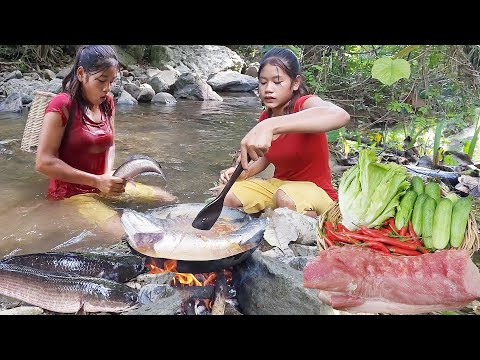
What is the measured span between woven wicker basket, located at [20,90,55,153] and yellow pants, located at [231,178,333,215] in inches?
39.2

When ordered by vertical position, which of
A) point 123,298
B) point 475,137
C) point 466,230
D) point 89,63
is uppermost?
point 89,63

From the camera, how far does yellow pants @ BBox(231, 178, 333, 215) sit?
196 centimetres

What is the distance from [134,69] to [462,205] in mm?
1655

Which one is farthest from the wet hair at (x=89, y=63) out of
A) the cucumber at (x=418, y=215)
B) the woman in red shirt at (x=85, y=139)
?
the cucumber at (x=418, y=215)

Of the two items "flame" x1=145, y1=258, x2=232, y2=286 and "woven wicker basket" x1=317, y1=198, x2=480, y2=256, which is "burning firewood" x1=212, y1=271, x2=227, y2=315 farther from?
"woven wicker basket" x1=317, y1=198, x2=480, y2=256

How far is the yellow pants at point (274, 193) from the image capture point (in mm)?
1956

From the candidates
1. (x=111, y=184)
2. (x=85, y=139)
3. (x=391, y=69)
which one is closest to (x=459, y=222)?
(x=391, y=69)

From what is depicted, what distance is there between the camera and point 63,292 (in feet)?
4.98

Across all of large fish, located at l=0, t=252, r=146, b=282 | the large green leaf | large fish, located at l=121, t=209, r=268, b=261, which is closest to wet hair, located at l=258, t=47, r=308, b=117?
the large green leaf

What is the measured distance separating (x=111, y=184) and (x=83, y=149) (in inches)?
8.6

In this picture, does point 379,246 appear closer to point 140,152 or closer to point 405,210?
point 405,210

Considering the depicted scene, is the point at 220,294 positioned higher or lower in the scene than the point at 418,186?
lower

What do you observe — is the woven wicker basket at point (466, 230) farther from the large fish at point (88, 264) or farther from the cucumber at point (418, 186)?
the large fish at point (88, 264)
